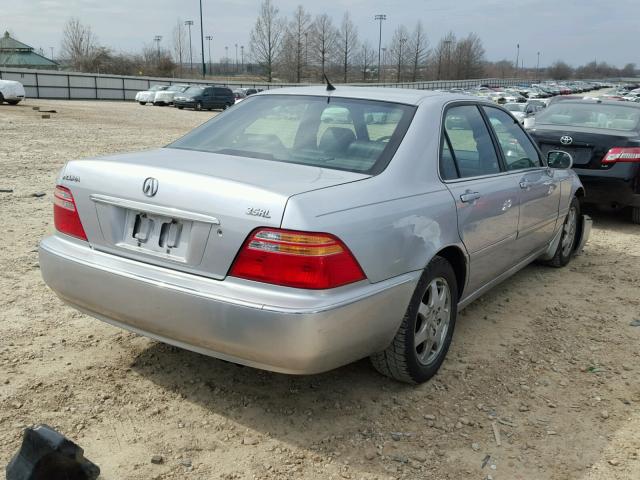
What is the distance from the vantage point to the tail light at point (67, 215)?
10.2 ft

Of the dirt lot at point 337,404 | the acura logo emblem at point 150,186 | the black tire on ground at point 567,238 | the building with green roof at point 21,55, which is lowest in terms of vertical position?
the dirt lot at point 337,404

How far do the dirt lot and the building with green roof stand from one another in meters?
79.9

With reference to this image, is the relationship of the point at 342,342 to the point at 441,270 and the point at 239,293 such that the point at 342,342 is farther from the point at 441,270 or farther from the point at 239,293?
the point at 441,270

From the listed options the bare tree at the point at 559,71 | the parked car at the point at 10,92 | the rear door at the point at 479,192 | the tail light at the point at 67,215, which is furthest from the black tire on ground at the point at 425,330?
the bare tree at the point at 559,71

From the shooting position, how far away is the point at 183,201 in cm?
270

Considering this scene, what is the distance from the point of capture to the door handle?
3.52 metres

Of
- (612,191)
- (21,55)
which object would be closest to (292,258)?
(612,191)

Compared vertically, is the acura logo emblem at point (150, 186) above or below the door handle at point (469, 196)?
above

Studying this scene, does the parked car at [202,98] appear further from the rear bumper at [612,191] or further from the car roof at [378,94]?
the car roof at [378,94]

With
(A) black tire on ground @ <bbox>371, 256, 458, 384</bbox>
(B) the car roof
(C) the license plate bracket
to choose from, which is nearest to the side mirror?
(B) the car roof

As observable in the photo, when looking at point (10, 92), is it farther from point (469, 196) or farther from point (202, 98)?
point (469, 196)

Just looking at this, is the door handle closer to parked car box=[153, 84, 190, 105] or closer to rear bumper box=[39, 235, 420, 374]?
rear bumper box=[39, 235, 420, 374]

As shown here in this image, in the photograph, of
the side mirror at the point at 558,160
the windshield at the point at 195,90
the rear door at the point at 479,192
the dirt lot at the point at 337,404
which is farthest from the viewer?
the windshield at the point at 195,90

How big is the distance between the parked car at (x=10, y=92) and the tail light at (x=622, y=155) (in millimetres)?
28384
